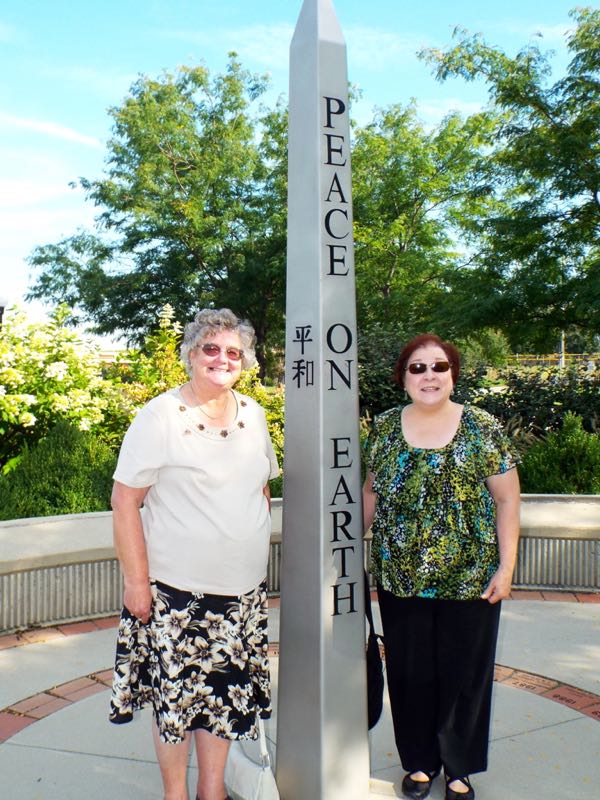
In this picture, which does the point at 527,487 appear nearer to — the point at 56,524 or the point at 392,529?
the point at 56,524

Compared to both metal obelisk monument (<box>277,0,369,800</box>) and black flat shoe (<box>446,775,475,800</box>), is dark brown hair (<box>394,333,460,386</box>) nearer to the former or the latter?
metal obelisk monument (<box>277,0,369,800</box>)

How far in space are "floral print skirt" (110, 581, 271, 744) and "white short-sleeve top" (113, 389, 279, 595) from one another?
8 centimetres

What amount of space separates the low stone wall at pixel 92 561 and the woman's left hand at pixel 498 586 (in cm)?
256

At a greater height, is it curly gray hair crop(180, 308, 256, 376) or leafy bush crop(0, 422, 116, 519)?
curly gray hair crop(180, 308, 256, 376)

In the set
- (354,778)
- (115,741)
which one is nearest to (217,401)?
(354,778)

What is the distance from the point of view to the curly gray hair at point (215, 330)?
2557mm

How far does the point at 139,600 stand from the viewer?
248 cm

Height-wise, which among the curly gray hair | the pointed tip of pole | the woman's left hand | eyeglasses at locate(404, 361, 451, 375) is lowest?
the woman's left hand

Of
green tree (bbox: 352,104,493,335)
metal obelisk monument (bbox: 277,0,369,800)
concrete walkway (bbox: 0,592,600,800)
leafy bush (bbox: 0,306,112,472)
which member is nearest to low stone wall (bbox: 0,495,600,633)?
concrete walkway (bbox: 0,592,600,800)

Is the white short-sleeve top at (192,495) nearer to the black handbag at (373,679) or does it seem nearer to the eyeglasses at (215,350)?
the eyeglasses at (215,350)

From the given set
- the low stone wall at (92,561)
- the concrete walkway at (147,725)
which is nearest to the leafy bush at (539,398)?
the low stone wall at (92,561)

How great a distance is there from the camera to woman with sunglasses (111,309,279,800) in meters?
2.46

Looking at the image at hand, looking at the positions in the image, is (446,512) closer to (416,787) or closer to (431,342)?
(431,342)

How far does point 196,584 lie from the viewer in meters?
2.48
